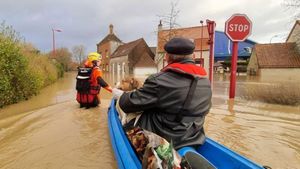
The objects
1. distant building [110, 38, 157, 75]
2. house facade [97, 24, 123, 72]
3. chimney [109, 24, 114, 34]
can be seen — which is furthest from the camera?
chimney [109, 24, 114, 34]

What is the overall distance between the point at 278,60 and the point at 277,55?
3.17ft

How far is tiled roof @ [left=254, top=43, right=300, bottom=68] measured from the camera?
27.4 m

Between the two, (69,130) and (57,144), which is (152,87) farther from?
(69,130)

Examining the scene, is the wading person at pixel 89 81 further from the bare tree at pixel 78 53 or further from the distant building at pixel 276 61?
the bare tree at pixel 78 53

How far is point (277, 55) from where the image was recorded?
2897 cm

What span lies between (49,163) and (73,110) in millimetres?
4208

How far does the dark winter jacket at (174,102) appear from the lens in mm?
2900

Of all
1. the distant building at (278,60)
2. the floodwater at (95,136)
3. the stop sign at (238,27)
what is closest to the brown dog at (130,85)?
the floodwater at (95,136)

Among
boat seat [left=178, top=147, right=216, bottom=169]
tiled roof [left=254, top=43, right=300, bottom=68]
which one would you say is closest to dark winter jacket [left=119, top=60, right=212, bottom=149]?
boat seat [left=178, top=147, right=216, bottom=169]

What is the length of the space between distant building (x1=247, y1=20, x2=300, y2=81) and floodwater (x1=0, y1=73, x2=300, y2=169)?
19.9 meters

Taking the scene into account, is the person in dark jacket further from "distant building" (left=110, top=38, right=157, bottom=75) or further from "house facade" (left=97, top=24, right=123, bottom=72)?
"house facade" (left=97, top=24, right=123, bottom=72)

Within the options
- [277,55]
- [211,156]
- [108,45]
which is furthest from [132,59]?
[211,156]

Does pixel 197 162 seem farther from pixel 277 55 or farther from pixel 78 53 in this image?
pixel 78 53

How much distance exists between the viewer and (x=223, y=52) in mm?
41500
